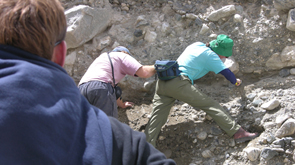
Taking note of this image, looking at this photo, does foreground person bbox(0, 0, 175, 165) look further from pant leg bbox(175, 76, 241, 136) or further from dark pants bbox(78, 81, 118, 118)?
pant leg bbox(175, 76, 241, 136)

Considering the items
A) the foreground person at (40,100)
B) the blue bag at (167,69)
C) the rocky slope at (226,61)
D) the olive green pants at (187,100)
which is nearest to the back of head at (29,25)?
the foreground person at (40,100)

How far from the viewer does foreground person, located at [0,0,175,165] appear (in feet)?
2.46

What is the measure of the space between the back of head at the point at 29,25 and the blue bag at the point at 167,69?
6.43 feet

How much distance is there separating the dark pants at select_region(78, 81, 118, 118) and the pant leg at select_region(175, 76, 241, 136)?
33.7 inches

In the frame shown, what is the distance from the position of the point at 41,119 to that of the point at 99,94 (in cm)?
172

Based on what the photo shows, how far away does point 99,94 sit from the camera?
249cm

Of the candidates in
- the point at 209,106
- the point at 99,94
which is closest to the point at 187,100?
the point at 209,106

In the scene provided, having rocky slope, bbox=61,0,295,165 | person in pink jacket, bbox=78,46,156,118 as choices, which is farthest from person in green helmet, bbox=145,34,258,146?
person in pink jacket, bbox=78,46,156,118

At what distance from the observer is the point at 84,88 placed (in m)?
2.52

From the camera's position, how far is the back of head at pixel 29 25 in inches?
30.9

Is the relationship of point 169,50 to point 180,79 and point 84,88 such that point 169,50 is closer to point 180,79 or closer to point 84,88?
point 180,79

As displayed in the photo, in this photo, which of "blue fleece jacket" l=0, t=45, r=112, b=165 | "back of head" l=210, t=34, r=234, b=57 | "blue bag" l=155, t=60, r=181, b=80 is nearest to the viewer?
"blue fleece jacket" l=0, t=45, r=112, b=165

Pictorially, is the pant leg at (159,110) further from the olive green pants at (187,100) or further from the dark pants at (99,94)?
the dark pants at (99,94)

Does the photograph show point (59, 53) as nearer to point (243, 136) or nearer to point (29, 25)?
point (29, 25)
